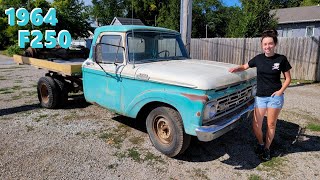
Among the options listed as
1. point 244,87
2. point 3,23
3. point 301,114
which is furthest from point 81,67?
point 3,23

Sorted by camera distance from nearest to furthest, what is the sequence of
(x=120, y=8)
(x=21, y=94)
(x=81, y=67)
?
(x=81, y=67)
(x=21, y=94)
(x=120, y=8)

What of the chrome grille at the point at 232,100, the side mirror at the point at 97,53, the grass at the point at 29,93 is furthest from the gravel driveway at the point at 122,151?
the grass at the point at 29,93

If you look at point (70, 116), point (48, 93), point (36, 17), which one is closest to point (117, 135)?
point (70, 116)

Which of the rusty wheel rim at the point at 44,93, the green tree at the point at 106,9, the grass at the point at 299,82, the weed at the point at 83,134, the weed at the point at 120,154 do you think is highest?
the green tree at the point at 106,9

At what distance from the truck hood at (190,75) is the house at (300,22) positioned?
25375mm

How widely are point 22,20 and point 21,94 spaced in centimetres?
2154

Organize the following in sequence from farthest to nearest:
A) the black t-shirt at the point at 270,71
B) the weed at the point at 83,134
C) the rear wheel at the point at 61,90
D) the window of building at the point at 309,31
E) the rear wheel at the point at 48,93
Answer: the window of building at the point at 309,31
the rear wheel at the point at 61,90
the rear wheel at the point at 48,93
the weed at the point at 83,134
the black t-shirt at the point at 270,71

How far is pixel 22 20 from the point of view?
2712 centimetres

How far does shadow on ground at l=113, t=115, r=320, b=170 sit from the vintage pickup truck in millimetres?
581

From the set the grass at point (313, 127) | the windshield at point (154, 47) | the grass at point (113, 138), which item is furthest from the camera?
the grass at point (313, 127)

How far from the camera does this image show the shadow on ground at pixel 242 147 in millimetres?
4477

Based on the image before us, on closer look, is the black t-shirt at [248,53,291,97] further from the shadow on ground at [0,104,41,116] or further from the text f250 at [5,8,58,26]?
the text f250 at [5,8,58,26]

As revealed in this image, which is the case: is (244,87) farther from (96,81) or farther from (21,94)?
(21,94)

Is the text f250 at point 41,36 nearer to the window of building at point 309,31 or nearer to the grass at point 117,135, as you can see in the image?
the grass at point 117,135
